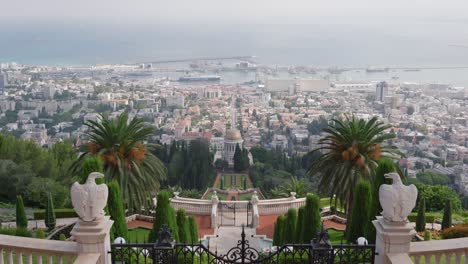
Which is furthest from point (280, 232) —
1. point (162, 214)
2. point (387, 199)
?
point (387, 199)

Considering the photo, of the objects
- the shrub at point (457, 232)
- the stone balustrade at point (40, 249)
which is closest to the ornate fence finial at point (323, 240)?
the stone balustrade at point (40, 249)

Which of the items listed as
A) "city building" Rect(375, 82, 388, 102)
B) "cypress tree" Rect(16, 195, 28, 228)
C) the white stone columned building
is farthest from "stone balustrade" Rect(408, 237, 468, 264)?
"city building" Rect(375, 82, 388, 102)

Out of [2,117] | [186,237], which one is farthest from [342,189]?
[2,117]

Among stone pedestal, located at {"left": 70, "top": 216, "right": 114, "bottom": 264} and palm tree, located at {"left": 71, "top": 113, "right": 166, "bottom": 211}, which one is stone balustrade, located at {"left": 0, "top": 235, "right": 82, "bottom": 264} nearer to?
stone pedestal, located at {"left": 70, "top": 216, "right": 114, "bottom": 264}

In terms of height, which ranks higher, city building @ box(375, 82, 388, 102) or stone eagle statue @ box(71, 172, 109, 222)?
stone eagle statue @ box(71, 172, 109, 222)

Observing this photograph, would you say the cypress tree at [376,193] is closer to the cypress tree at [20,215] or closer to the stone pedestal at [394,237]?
the stone pedestal at [394,237]

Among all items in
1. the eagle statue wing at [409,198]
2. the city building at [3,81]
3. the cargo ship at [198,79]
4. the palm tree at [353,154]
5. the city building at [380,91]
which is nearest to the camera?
the eagle statue wing at [409,198]
